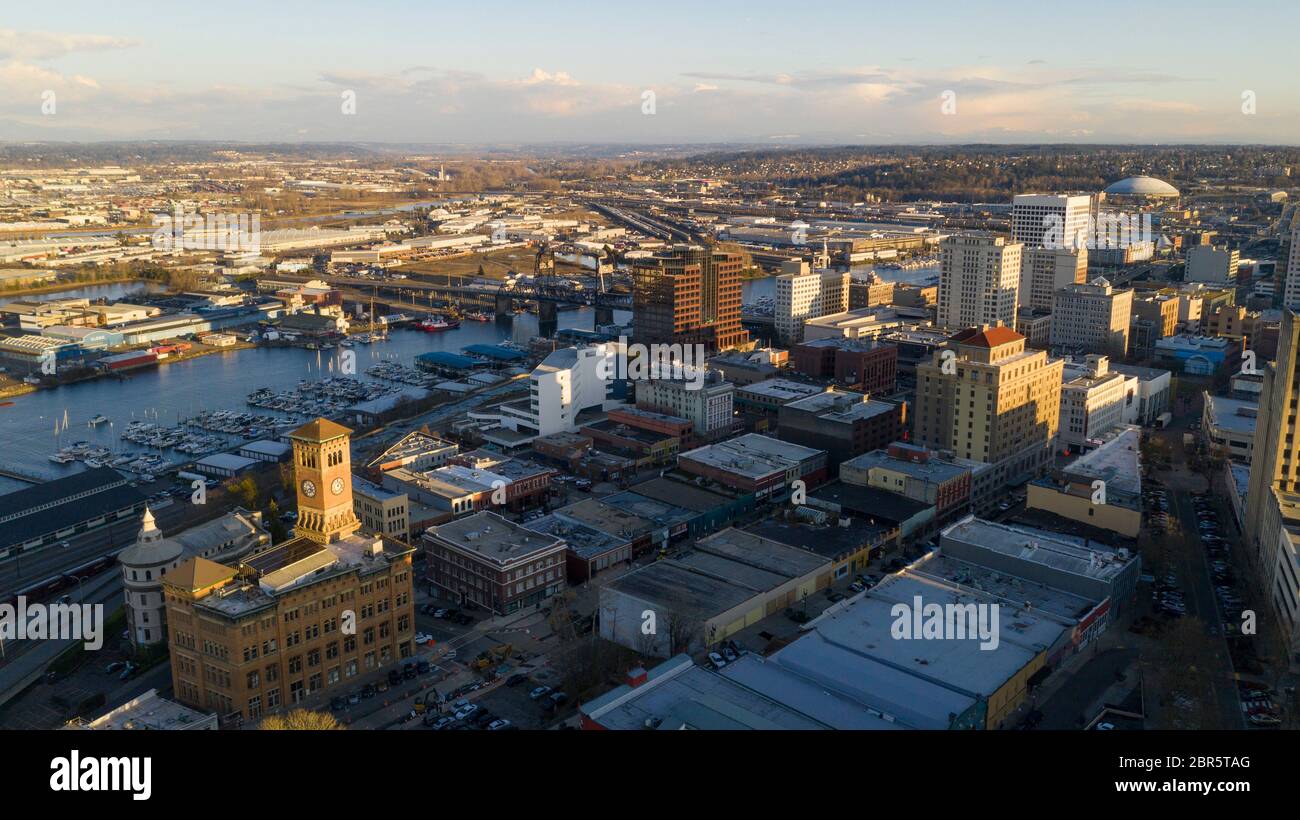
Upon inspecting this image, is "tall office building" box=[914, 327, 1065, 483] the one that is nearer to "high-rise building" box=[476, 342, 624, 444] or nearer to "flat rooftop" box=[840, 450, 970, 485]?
"flat rooftop" box=[840, 450, 970, 485]

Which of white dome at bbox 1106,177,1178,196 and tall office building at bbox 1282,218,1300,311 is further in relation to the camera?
white dome at bbox 1106,177,1178,196

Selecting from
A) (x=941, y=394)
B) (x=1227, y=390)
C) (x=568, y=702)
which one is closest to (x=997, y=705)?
(x=568, y=702)

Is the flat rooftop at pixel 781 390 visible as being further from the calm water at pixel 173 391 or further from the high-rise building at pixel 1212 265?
the high-rise building at pixel 1212 265

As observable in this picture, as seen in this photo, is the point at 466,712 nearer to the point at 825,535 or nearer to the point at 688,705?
the point at 688,705

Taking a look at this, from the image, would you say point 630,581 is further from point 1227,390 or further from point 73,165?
point 73,165

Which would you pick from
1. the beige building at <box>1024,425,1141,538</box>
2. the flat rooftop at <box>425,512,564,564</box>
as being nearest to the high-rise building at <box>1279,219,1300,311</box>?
the beige building at <box>1024,425,1141,538</box>

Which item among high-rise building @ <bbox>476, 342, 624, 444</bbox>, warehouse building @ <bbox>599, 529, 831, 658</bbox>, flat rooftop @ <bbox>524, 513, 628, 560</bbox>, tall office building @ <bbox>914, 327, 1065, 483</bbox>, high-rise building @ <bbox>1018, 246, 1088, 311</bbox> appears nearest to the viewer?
warehouse building @ <bbox>599, 529, 831, 658</bbox>
